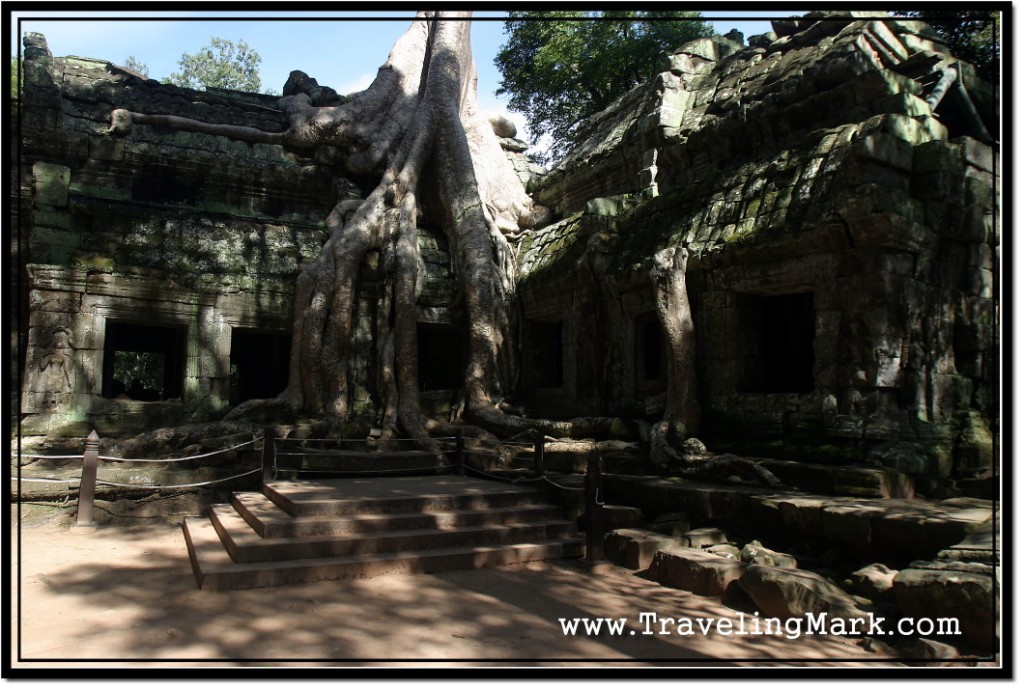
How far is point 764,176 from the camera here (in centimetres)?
732

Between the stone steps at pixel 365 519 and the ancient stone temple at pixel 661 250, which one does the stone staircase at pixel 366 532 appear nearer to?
the stone steps at pixel 365 519

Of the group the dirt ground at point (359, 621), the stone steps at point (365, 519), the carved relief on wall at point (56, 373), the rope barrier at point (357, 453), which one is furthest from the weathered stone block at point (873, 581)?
the carved relief on wall at point (56, 373)

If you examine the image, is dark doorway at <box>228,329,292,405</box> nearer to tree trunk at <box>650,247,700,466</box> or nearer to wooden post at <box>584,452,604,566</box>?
tree trunk at <box>650,247,700,466</box>

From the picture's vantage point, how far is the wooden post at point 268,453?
22.6ft

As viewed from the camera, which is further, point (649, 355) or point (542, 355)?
point (542, 355)

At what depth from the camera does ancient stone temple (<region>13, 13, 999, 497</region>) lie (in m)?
6.17

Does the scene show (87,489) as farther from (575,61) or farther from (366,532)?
(575,61)

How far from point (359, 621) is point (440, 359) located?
8.52m

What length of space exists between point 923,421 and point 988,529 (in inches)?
83.2

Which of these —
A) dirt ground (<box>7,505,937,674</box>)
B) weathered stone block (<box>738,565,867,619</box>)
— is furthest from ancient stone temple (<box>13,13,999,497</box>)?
dirt ground (<box>7,505,937,674</box>)

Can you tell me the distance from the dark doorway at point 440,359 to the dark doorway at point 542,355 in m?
1.66

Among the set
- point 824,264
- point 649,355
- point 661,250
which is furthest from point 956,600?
point 649,355

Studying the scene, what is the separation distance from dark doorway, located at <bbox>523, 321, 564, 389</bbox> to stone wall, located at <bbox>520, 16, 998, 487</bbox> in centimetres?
43

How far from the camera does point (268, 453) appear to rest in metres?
6.95
